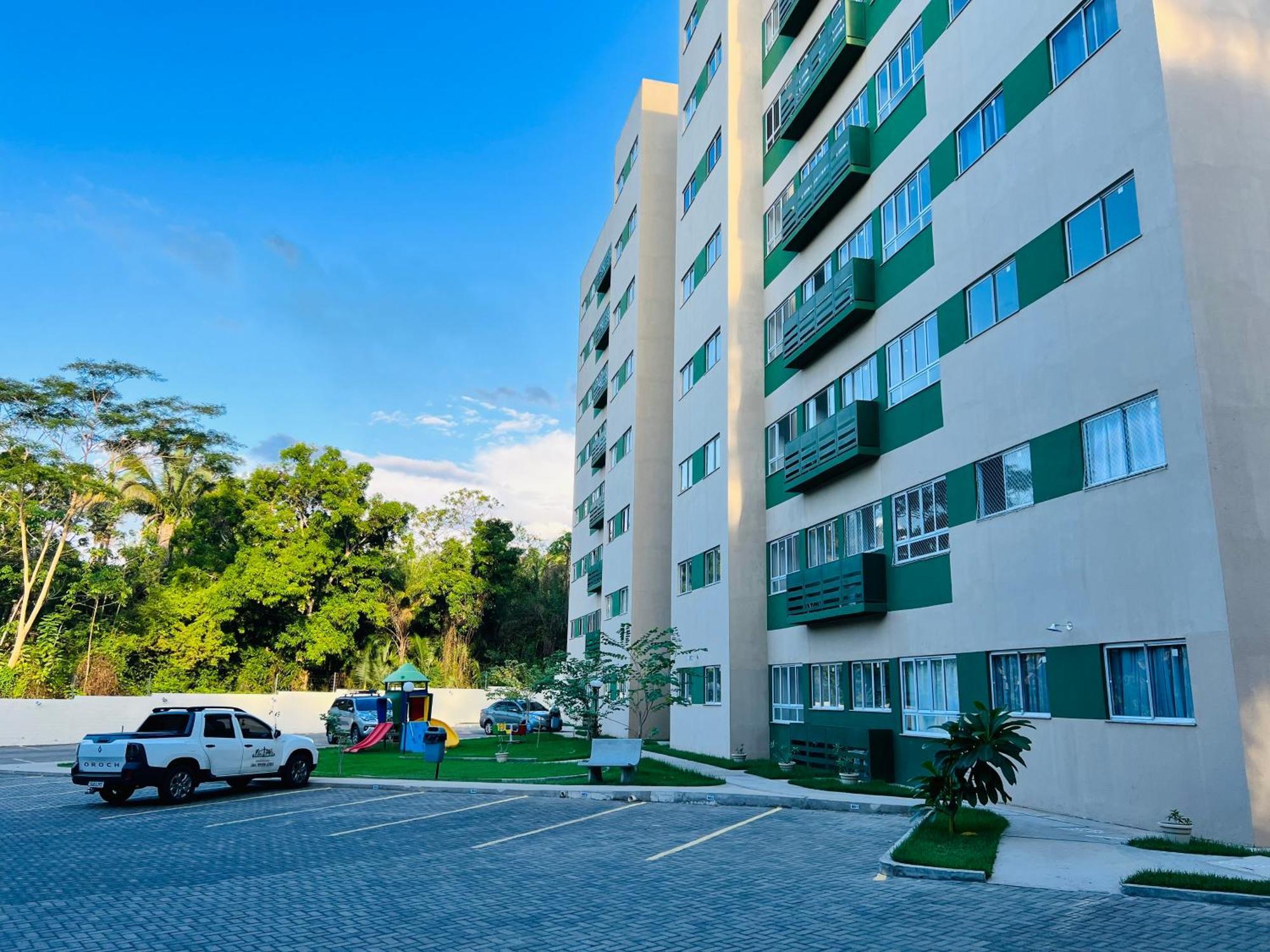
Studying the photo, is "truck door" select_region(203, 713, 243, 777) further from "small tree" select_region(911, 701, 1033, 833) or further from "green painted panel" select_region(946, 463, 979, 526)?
"green painted panel" select_region(946, 463, 979, 526)

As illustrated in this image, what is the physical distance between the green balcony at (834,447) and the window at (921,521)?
1.61 metres

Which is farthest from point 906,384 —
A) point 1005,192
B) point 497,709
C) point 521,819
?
point 497,709

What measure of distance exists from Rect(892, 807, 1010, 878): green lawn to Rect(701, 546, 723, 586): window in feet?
51.9

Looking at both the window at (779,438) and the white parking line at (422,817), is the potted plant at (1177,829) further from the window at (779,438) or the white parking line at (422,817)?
the window at (779,438)

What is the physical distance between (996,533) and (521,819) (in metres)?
10.6

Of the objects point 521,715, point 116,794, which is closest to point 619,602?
point 521,715

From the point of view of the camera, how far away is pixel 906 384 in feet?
74.8

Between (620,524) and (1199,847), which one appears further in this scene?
(620,524)

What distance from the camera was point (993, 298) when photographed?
19438 mm

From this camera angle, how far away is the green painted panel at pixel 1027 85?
18125mm

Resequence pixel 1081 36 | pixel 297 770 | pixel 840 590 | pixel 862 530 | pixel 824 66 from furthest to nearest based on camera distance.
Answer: pixel 824 66
pixel 862 530
pixel 840 590
pixel 297 770
pixel 1081 36

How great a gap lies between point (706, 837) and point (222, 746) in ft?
38.1

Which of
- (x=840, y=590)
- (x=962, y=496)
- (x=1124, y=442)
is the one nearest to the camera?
(x=1124, y=442)

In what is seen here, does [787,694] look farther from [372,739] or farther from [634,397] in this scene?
[634,397]
